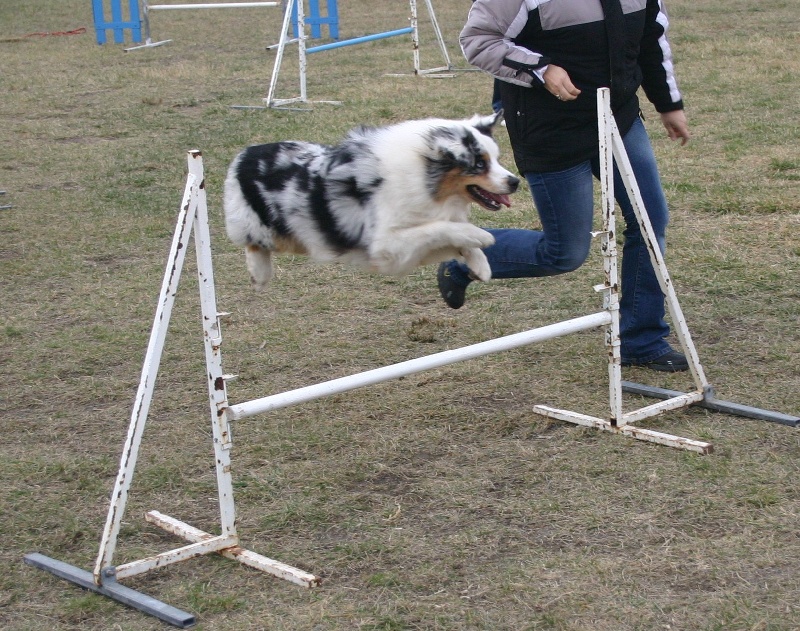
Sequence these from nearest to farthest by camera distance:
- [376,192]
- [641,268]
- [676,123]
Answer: [376,192], [676,123], [641,268]

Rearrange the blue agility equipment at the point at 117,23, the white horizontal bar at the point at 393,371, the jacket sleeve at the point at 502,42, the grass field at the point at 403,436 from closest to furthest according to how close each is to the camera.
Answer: the grass field at the point at 403,436 → the white horizontal bar at the point at 393,371 → the jacket sleeve at the point at 502,42 → the blue agility equipment at the point at 117,23

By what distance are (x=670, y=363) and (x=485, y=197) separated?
1493 mm

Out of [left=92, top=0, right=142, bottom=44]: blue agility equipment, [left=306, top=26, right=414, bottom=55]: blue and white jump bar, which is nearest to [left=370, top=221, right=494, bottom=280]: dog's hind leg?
[left=306, top=26, right=414, bottom=55]: blue and white jump bar

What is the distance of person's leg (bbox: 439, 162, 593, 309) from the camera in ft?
12.3

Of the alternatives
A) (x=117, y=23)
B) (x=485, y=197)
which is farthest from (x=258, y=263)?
(x=117, y=23)

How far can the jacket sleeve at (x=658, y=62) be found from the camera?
12.7 feet

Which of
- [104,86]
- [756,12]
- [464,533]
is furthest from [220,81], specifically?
[464,533]

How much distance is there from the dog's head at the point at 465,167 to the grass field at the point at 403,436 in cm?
93

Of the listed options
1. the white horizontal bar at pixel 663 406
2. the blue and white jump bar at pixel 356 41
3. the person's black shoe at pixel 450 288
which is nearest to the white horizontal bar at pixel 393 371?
the white horizontal bar at pixel 663 406

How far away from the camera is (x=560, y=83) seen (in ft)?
11.4

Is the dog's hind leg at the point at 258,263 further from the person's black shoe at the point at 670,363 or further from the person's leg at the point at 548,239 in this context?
the person's black shoe at the point at 670,363

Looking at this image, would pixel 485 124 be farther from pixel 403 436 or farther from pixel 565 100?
pixel 403 436

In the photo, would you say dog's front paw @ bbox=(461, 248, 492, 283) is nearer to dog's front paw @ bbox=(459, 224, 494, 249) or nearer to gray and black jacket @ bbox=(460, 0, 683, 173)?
dog's front paw @ bbox=(459, 224, 494, 249)

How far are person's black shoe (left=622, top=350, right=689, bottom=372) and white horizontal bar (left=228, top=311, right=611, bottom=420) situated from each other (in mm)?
810
